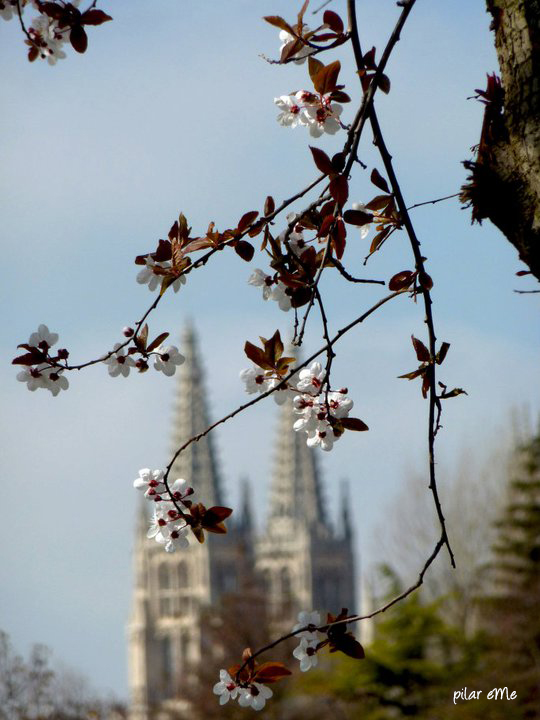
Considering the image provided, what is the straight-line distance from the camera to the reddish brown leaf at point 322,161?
286 centimetres

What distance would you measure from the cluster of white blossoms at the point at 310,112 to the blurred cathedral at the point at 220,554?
2209 inches

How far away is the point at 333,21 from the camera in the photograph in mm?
2936

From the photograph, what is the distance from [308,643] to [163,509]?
0.43m

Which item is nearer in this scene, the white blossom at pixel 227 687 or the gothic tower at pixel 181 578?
the white blossom at pixel 227 687

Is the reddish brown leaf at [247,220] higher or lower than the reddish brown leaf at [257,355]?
higher

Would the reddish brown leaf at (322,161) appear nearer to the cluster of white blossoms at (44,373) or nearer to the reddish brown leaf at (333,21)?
the reddish brown leaf at (333,21)

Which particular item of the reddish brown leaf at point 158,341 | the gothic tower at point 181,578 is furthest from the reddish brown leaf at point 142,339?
the gothic tower at point 181,578

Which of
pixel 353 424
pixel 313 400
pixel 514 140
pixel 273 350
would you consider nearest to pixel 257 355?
pixel 273 350

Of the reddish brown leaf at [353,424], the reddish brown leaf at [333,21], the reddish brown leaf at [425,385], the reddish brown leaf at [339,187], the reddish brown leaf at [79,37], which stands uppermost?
the reddish brown leaf at [79,37]

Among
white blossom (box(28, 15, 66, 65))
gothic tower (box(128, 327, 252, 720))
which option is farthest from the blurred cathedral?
white blossom (box(28, 15, 66, 65))

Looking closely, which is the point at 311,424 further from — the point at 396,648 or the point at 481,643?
the point at 481,643

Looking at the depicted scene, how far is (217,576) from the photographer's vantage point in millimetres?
62469

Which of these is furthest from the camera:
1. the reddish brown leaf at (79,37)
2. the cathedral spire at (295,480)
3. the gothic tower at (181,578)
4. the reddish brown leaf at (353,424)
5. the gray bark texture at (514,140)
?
the cathedral spire at (295,480)

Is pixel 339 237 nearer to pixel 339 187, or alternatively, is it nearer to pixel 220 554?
pixel 339 187
